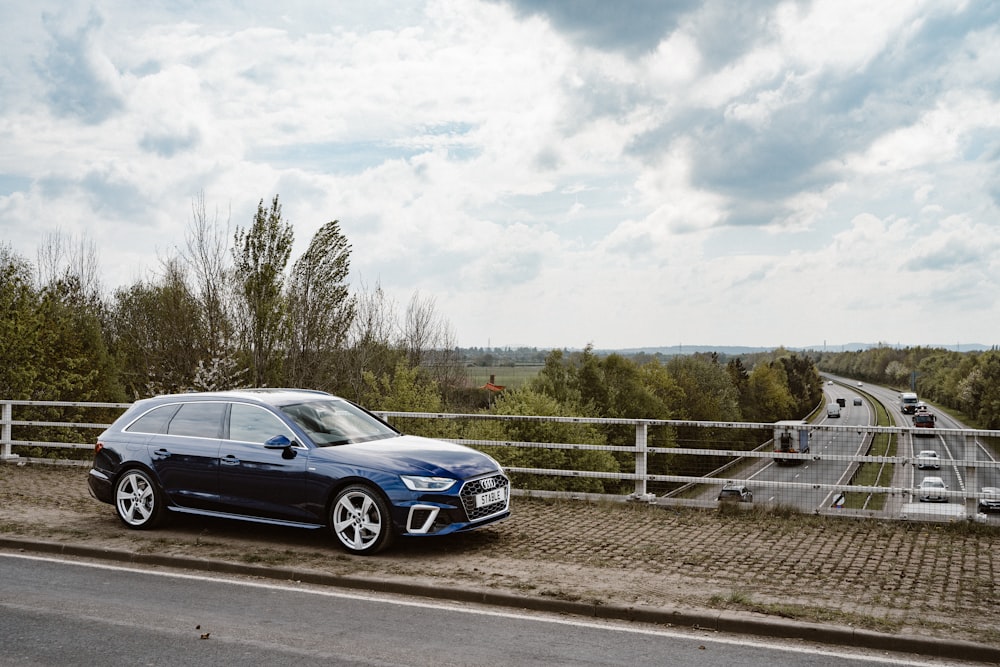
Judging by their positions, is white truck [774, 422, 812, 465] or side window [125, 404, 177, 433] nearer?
side window [125, 404, 177, 433]

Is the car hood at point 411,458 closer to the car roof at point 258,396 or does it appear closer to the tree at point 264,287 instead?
the car roof at point 258,396

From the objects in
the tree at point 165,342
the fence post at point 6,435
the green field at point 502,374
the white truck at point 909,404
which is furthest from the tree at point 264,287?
the white truck at point 909,404

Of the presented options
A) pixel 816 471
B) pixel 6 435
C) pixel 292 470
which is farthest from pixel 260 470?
pixel 6 435

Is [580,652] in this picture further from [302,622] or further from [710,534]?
[710,534]

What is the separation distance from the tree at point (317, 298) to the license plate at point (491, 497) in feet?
89.1

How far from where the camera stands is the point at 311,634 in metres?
6.54

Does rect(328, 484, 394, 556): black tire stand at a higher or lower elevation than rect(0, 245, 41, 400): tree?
lower

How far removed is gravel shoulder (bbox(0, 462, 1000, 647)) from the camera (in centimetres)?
716

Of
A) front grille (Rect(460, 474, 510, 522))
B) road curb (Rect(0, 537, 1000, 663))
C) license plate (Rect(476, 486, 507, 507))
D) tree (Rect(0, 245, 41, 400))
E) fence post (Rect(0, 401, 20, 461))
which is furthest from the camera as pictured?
tree (Rect(0, 245, 41, 400))

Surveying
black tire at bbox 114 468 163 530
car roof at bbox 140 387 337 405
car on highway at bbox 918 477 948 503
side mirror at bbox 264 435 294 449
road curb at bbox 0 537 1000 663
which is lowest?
road curb at bbox 0 537 1000 663

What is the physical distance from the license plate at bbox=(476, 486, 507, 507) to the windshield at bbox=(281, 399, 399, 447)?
152 cm

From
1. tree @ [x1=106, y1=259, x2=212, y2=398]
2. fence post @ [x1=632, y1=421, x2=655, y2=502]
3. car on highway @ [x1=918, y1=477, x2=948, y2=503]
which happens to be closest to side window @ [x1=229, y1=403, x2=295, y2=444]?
fence post @ [x1=632, y1=421, x2=655, y2=502]

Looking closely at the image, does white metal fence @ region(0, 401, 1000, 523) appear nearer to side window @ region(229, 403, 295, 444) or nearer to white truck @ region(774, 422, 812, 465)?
white truck @ region(774, 422, 812, 465)

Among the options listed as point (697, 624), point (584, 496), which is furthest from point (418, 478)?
point (584, 496)
